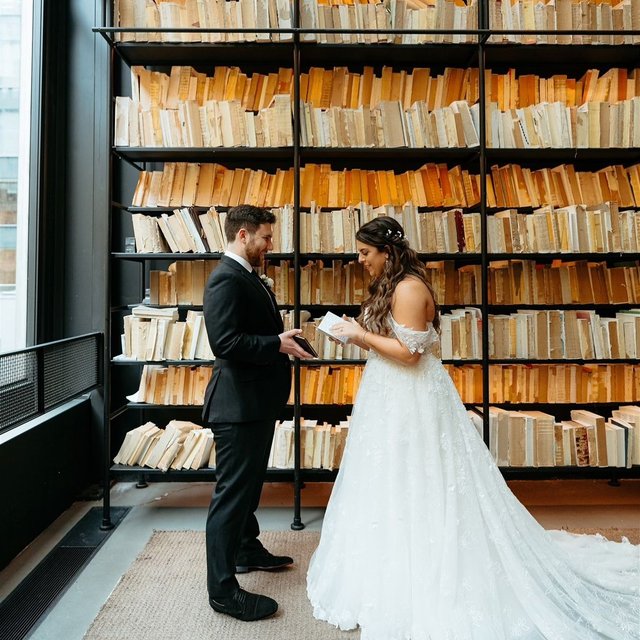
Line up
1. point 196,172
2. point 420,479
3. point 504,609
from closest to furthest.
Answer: point 504,609
point 420,479
point 196,172

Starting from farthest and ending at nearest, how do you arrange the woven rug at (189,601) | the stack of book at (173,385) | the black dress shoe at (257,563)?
1. the stack of book at (173,385)
2. the black dress shoe at (257,563)
3. the woven rug at (189,601)

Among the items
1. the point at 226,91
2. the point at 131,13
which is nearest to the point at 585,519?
the point at 226,91

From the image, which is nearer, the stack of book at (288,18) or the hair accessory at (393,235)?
the hair accessory at (393,235)

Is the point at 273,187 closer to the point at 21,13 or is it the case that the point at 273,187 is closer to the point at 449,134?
the point at 449,134

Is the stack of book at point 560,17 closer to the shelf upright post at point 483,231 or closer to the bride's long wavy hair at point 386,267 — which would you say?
the shelf upright post at point 483,231

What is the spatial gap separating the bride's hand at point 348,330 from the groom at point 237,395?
0.19 metres

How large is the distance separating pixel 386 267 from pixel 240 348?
72 centimetres

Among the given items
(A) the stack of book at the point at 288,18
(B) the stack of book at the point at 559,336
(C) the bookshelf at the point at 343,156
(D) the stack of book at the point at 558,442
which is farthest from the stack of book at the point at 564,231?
(A) the stack of book at the point at 288,18

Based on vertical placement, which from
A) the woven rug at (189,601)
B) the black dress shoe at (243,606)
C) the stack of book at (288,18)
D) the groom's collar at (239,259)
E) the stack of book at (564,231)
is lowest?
the woven rug at (189,601)

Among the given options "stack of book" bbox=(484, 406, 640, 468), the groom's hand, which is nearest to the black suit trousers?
the groom's hand

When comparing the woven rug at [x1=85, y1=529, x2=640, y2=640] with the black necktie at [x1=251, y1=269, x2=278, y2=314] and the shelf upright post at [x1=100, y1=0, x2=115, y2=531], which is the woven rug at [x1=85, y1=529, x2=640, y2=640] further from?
the black necktie at [x1=251, y1=269, x2=278, y2=314]

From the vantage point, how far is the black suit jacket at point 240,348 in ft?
6.57

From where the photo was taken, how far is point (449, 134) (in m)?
3.06

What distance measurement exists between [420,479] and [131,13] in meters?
2.93
